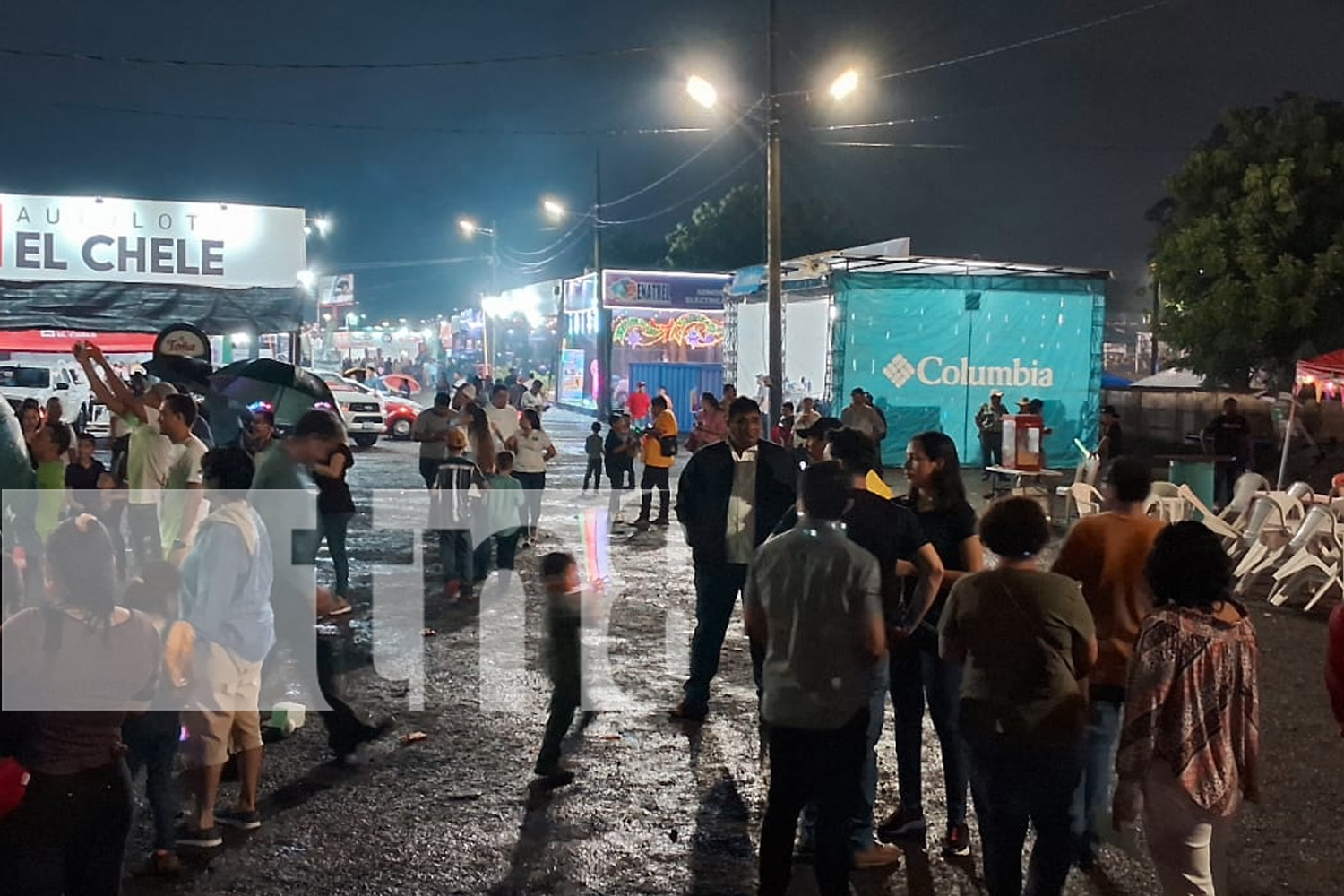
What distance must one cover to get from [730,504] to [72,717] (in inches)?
147

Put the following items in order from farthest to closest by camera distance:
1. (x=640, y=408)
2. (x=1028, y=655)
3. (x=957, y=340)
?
(x=640, y=408), (x=957, y=340), (x=1028, y=655)

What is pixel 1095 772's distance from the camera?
466 cm

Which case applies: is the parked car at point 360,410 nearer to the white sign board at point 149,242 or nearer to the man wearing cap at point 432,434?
the white sign board at point 149,242

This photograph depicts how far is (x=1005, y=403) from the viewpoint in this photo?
21.8 m

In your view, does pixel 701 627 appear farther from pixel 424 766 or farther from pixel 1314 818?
pixel 1314 818

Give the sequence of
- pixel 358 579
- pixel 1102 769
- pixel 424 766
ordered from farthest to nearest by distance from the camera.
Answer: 1. pixel 358 579
2. pixel 424 766
3. pixel 1102 769

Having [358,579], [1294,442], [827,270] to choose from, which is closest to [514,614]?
[358,579]

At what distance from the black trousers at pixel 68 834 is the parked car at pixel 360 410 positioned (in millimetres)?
23139

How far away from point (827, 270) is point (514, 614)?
12.8 meters

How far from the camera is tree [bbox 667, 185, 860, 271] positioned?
54.3 metres

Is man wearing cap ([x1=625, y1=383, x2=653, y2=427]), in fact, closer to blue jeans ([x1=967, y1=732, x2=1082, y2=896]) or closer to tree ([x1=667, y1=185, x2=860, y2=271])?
blue jeans ([x1=967, y1=732, x2=1082, y2=896])

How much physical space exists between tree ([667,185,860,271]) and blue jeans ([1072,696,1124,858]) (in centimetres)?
4990

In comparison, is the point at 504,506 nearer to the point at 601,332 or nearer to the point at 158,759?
the point at 158,759

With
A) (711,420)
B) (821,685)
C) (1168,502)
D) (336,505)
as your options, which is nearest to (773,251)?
(711,420)
